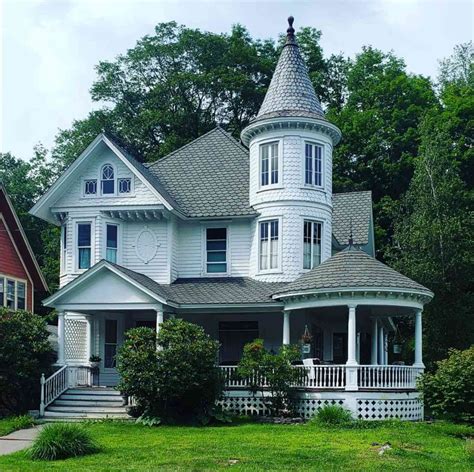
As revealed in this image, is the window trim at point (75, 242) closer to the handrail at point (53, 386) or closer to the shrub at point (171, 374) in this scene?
the handrail at point (53, 386)

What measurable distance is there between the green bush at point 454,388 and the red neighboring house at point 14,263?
1593 centimetres

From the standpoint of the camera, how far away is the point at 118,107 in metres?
57.9

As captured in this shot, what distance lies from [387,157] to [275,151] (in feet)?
73.9

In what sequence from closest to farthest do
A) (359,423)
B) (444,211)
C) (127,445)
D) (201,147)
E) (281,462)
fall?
1. (281,462)
2. (127,445)
3. (359,423)
4. (201,147)
5. (444,211)

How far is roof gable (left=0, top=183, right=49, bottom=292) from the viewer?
32406mm

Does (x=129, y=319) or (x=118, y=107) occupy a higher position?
(x=118, y=107)

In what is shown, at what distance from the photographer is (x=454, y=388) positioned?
23.5 m

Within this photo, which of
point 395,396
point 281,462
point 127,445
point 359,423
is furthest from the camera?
point 395,396

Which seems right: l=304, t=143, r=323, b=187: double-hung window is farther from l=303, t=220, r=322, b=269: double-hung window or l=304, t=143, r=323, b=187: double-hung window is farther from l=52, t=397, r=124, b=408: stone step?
l=52, t=397, r=124, b=408: stone step

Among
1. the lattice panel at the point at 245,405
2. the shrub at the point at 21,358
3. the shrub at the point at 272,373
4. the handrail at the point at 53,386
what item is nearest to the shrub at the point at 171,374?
the shrub at the point at 272,373

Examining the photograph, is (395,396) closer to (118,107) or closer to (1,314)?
(1,314)

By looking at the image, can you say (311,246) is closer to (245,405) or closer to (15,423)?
(245,405)

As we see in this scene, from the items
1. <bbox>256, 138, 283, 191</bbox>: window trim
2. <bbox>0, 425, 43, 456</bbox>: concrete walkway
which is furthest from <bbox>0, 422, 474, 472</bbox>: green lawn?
<bbox>256, 138, 283, 191</bbox>: window trim

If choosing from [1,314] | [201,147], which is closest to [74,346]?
[1,314]
